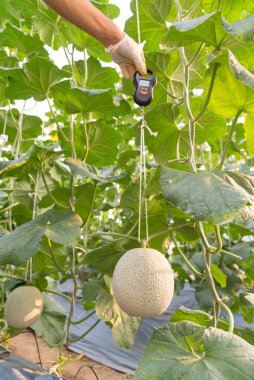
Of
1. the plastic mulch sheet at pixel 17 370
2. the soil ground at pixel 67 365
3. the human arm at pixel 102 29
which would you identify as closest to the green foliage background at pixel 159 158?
the human arm at pixel 102 29

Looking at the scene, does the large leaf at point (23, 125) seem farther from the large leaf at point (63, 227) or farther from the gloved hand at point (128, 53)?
the gloved hand at point (128, 53)

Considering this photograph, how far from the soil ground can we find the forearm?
1968 millimetres

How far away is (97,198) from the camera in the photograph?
202cm

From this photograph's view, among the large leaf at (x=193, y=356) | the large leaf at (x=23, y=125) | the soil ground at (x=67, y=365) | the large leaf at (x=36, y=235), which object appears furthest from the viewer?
the soil ground at (x=67, y=365)

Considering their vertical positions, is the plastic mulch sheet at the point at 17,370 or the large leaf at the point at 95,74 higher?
the large leaf at the point at 95,74

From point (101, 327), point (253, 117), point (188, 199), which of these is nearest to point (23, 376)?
point (188, 199)

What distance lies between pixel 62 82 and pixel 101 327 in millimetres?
2603

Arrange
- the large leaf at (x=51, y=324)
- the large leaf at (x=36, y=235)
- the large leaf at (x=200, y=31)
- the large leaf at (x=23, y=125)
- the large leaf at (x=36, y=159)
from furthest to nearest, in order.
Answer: the large leaf at (x=23, y=125), the large leaf at (x=51, y=324), the large leaf at (x=36, y=159), the large leaf at (x=36, y=235), the large leaf at (x=200, y=31)

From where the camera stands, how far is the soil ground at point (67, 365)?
2.66 metres

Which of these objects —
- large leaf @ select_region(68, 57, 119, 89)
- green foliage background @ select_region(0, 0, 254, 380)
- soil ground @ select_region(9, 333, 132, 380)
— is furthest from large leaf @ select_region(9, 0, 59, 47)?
soil ground @ select_region(9, 333, 132, 380)

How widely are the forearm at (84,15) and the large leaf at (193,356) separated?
90cm

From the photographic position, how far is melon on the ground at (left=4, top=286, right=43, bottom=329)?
1539 mm

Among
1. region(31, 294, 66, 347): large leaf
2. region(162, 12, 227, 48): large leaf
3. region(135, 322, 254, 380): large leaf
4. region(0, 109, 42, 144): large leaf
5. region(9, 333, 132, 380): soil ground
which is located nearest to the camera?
region(135, 322, 254, 380): large leaf

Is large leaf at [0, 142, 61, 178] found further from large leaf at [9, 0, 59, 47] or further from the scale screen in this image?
large leaf at [9, 0, 59, 47]
